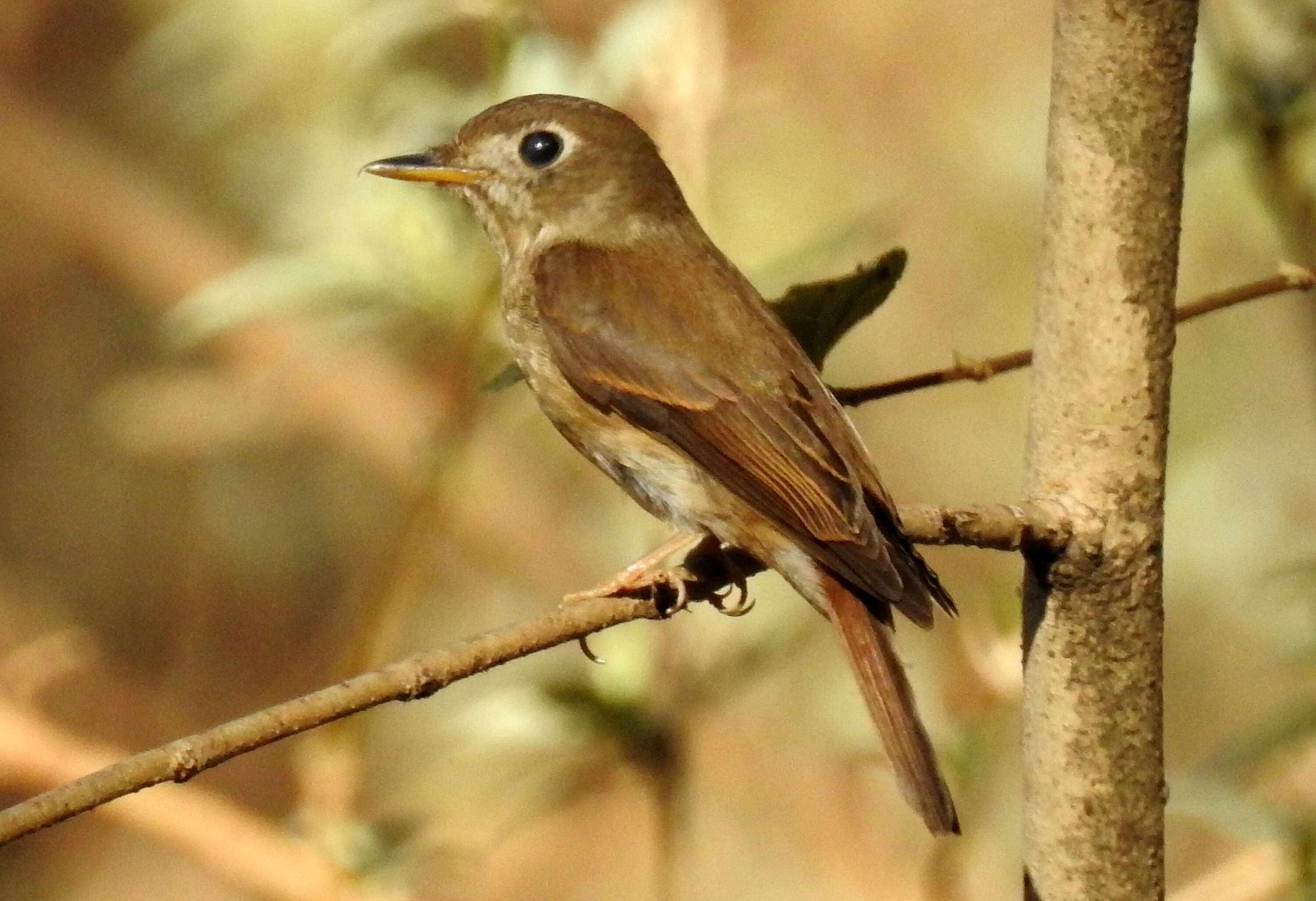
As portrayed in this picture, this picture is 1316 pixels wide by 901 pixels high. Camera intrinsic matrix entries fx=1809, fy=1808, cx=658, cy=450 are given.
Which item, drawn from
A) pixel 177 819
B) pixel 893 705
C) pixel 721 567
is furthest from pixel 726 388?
pixel 177 819

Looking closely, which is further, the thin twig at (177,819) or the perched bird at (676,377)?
the thin twig at (177,819)

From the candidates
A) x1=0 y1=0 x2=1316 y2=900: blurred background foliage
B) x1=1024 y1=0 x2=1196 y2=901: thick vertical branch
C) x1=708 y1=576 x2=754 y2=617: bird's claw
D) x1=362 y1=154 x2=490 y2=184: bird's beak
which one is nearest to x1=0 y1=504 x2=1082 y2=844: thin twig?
x1=1024 y1=0 x2=1196 y2=901: thick vertical branch

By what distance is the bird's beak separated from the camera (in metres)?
3.46

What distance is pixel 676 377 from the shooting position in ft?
10.5

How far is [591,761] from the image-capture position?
11.1 ft

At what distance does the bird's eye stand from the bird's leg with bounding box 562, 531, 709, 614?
3.08 ft

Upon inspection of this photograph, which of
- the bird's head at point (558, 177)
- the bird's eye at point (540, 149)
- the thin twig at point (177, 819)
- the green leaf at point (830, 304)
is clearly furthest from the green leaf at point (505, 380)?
the thin twig at point (177, 819)

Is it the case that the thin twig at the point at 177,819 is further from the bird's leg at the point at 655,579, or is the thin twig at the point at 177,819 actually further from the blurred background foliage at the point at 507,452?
the bird's leg at the point at 655,579

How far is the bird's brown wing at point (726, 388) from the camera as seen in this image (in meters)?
2.83

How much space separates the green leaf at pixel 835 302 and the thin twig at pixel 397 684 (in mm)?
378

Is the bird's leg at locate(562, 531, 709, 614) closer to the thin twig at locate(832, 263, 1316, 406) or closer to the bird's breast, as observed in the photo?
the bird's breast

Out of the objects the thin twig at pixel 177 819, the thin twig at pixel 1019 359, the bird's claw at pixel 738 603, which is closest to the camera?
the thin twig at pixel 1019 359

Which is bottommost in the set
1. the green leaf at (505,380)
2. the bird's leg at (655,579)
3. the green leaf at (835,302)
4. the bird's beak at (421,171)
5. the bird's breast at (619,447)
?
the bird's leg at (655,579)

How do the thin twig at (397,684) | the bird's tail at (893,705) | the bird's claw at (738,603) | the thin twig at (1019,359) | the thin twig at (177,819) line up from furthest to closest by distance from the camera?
the thin twig at (177,819), the bird's claw at (738,603), the bird's tail at (893,705), the thin twig at (1019,359), the thin twig at (397,684)
